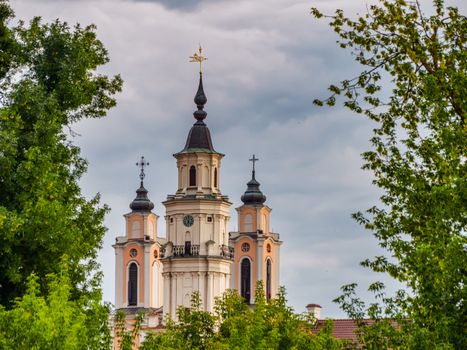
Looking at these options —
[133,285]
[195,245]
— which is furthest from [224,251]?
[133,285]

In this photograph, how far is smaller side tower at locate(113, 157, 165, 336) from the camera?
125 metres

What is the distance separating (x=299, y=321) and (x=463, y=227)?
486 inches

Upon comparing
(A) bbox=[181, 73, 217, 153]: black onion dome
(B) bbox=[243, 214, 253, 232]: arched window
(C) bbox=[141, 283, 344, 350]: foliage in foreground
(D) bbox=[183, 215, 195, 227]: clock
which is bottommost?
(C) bbox=[141, 283, 344, 350]: foliage in foreground

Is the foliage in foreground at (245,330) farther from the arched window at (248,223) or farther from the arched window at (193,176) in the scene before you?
the arched window at (248,223)

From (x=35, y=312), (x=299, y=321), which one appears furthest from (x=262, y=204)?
(x=35, y=312)

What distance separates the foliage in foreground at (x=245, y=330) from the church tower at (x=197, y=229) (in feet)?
249

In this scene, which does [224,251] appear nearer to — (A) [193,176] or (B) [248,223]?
(A) [193,176]

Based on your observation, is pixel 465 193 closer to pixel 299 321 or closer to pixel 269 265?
pixel 299 321

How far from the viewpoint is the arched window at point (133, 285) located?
124688 millimetres

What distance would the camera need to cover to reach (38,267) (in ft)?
88.5

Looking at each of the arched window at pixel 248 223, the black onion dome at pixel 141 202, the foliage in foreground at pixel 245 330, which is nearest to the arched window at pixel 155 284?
the black onion dome at pixel 141 202

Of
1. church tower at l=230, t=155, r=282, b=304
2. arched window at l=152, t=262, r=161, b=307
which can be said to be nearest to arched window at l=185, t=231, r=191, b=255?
church tower at l=230, t=155, r=282, b=304

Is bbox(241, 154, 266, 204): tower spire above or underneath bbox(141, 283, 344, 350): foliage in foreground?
above

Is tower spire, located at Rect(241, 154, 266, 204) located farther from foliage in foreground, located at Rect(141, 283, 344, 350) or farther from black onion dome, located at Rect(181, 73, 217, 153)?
foliage in foreground, located at Rect(141, 283, 344, 350)
